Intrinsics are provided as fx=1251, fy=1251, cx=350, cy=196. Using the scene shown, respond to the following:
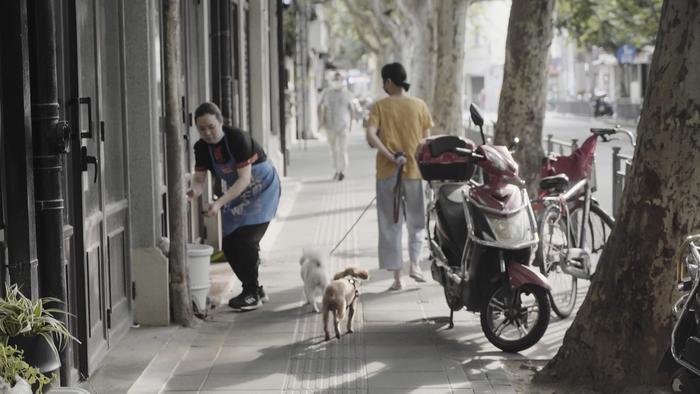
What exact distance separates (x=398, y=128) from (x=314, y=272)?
1929 millimetres

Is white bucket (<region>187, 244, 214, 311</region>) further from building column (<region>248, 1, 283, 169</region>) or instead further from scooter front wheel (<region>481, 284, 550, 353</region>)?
building column (<region>248, 1, 283, 169</region>)

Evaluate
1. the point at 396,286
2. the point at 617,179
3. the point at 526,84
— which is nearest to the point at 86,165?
the point at 396,286

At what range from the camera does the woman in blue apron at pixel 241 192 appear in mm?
9469

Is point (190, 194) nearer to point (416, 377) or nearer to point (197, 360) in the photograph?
point (197, 360)

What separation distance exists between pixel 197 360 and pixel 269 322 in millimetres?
1468

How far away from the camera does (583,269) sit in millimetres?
9430

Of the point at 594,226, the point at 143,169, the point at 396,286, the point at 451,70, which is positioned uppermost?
the point at 451,70

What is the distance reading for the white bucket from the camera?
9.42 m

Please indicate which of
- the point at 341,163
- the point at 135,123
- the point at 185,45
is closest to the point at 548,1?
the point at 185,45

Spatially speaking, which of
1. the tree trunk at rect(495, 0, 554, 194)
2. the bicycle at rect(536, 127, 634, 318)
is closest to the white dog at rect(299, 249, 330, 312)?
the bicycle at rect(536, 127, 634, 318)

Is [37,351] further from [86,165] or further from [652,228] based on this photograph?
[652,228]

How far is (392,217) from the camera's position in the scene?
424 inches

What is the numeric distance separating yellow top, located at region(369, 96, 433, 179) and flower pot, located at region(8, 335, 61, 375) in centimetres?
598

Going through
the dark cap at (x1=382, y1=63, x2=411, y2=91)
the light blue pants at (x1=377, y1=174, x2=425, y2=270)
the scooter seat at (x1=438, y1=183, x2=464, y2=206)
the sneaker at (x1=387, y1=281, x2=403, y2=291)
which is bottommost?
the sneaker at (x1=387, y1=281, x2=403, y2=291)
